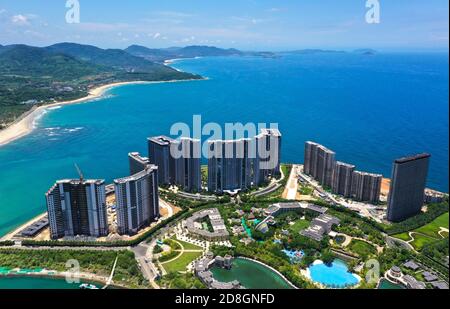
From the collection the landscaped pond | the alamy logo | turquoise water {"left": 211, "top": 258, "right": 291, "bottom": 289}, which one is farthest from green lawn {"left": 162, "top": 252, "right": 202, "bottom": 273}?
the landscaped pond

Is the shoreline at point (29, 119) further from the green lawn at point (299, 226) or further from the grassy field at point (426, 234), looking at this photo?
the grassy field at point (426, 234)

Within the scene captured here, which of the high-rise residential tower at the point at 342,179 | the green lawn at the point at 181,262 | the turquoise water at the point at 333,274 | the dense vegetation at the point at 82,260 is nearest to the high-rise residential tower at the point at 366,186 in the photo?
the high-rise residential tower at the point at 342,179

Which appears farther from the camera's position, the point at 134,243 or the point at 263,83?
the point at 263,83

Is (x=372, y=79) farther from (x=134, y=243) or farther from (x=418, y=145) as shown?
(x=134, y=243)

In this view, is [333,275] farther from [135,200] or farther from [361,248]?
[135,200]

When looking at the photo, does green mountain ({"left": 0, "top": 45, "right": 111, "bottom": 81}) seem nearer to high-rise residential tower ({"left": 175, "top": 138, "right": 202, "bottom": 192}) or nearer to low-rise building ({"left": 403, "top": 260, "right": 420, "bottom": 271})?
high-rise residential tower ({"left": 175, "top": 138, "right": 202, "bottom": 192})
